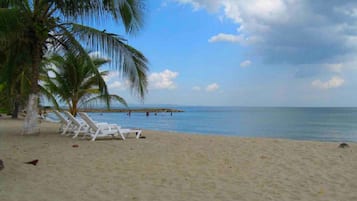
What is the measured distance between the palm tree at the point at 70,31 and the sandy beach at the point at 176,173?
2386 mm

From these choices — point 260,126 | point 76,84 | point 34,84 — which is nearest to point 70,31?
point 34,84

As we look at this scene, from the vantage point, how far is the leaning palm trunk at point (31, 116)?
1021 cm

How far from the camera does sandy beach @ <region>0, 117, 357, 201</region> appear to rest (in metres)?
4.28

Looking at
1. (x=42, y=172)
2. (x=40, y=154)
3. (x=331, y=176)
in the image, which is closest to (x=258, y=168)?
(x=331, y=176)

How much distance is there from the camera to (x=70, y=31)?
9930 mm

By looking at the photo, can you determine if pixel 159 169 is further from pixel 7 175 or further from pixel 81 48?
pixel 81 48

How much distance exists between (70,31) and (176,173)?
20.5 feet

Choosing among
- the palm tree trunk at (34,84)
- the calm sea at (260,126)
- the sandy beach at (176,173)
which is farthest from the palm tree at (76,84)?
the calm sea at (260,126)

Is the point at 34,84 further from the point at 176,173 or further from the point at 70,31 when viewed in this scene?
the point at 176,173

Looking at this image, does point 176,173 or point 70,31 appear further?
point 70,31

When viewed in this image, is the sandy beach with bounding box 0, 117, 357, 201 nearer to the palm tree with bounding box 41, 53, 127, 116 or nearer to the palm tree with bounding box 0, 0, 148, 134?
the palm tree with bounding box 0, 0, 148, 134

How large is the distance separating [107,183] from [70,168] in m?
1.33

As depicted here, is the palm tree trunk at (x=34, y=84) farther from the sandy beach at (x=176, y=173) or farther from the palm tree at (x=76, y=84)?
the palm tree at (x=76, y=84)

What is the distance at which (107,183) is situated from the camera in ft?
15.8
